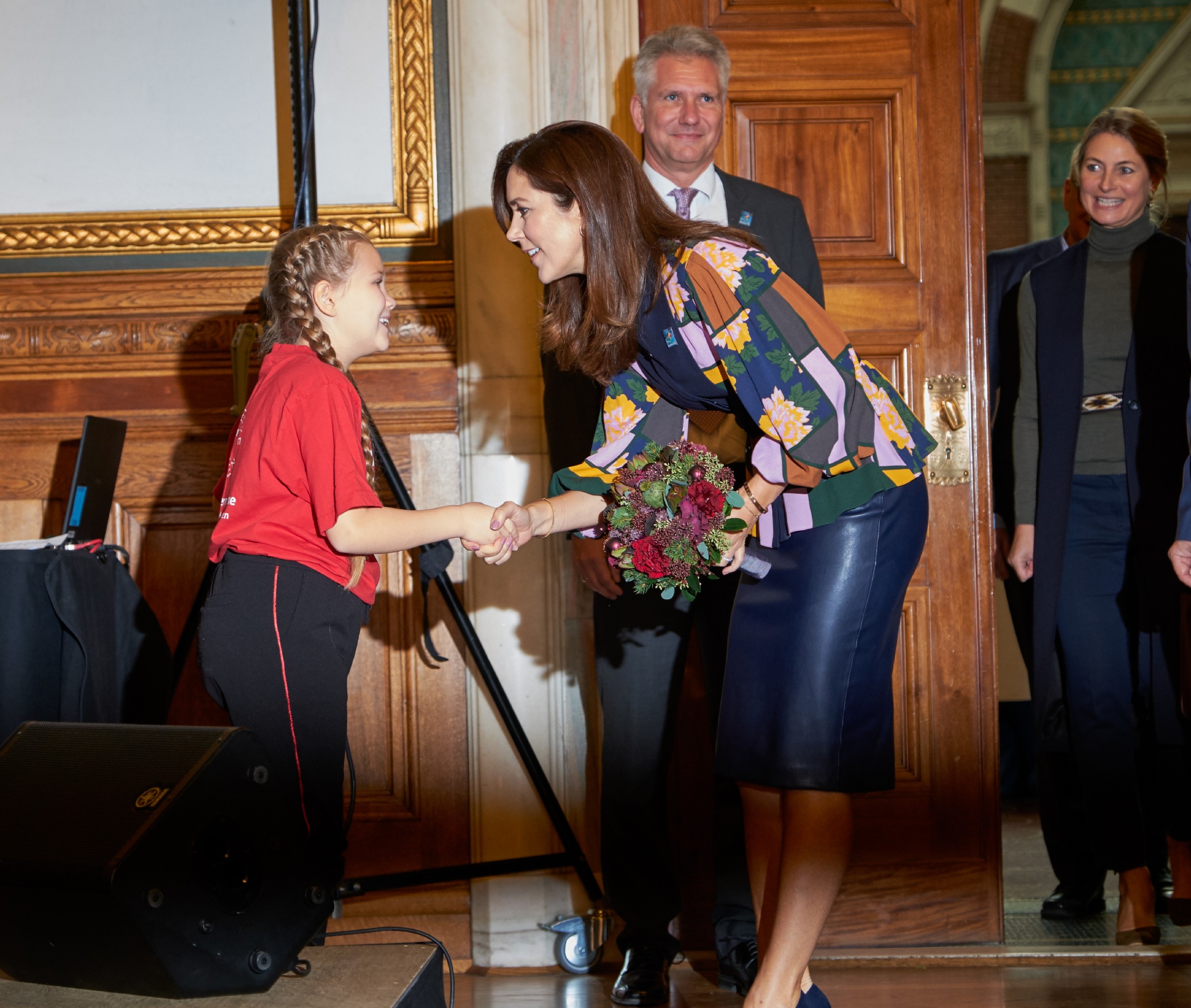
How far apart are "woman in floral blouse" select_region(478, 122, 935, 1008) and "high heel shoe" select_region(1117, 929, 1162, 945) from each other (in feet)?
3.70

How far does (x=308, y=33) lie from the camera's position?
259 centimetres

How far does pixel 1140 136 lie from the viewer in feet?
9.64

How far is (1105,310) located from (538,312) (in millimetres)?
1435

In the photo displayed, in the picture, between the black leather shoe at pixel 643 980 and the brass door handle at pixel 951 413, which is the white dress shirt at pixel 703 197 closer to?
the brass door handle at pixel 951 413

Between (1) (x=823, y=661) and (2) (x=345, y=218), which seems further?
(2) (x=345, y=218)

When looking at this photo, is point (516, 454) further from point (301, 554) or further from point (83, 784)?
point (83, 784)

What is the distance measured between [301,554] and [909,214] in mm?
1706

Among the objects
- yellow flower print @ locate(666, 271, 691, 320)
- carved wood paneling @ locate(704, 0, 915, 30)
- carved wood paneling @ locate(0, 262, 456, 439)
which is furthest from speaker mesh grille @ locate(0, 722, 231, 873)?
carved wood paneling @ locate(704, 0, 915, 30)

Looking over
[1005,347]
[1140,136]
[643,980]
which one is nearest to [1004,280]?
[1005,347]

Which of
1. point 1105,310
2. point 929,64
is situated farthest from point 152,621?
point 1105,310

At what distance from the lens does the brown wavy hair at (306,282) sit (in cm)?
198

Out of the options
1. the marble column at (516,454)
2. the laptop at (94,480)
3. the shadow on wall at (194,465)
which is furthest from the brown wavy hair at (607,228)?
the shadow on wall at (194,465)

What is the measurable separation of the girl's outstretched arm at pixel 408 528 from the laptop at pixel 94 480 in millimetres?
745

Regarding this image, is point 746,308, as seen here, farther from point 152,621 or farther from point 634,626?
point 152,621
